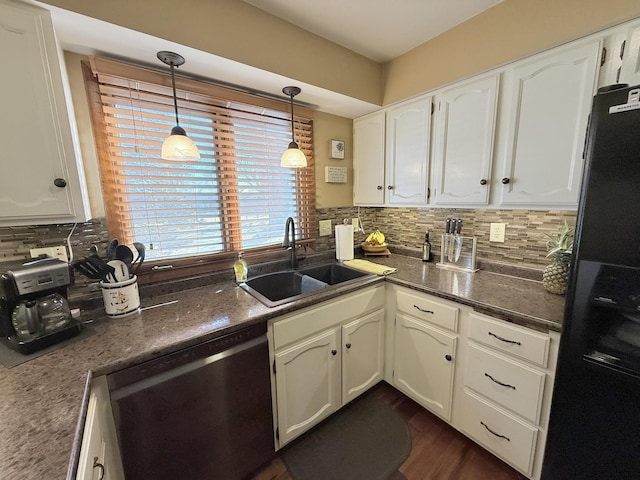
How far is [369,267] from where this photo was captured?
1.85 m

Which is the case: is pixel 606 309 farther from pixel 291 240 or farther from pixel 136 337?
pixel 136 337

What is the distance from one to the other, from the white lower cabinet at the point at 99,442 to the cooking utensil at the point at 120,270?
45 centimetres

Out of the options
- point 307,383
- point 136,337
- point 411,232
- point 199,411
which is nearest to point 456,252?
point 411,232

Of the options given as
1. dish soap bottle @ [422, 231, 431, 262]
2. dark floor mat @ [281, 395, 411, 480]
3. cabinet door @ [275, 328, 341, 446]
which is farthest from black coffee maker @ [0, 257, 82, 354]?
dish soap bottle @ [422, 231, 431, 262]

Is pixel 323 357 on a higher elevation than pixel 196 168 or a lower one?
lower

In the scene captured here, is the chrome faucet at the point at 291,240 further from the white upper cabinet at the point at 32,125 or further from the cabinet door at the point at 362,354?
the white upper cabinet at the point at 32,125

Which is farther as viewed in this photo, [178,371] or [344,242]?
[344,242]

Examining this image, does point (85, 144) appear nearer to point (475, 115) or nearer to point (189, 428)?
point (189, 428)

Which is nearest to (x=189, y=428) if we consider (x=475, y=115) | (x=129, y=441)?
(x=129, y=441)

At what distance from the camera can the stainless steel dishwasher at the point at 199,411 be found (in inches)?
35.8

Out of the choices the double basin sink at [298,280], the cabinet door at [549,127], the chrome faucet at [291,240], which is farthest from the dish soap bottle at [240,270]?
the cabinet door at [549,127]

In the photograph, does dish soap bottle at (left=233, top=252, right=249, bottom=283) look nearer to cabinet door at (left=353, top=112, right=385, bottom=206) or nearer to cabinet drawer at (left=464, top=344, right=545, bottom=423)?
cabinet door at (left=353, top=112, right=385, bottom=206)

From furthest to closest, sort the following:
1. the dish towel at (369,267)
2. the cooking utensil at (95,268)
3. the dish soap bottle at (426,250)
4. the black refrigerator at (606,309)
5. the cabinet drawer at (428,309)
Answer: the dish soap bottle at (426,250) < the dish towel at (369,267) < the cabinet drawer at (428,309) < the cooking utensil at (95,268) < the black refrigerator at (606,309)

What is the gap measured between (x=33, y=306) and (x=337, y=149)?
1.92 m
